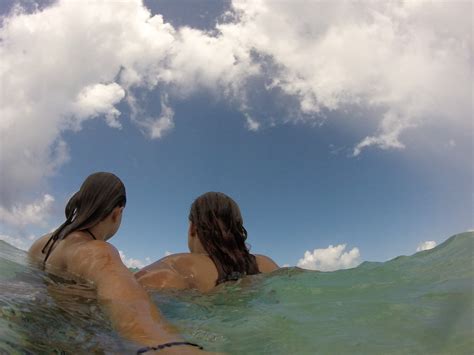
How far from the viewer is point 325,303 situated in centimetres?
554

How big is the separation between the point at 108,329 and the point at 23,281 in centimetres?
207

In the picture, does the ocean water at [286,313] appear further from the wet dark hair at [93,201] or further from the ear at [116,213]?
the ear at [116,213]

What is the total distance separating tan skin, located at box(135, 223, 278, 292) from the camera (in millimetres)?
5832

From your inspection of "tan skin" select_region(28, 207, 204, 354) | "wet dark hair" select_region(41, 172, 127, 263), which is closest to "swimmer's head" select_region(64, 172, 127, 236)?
"wet dark hair" select_region(41, 172, 127, 263)

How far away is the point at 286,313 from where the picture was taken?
5133 mm

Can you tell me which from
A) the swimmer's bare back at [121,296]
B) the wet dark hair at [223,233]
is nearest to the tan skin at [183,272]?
the wet dark hair at [223,233]

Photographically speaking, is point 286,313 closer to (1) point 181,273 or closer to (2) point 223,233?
(1) point 181,273

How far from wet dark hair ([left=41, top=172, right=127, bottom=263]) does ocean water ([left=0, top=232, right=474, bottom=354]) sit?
0.63m

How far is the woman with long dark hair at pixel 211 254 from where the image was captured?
6129 mm

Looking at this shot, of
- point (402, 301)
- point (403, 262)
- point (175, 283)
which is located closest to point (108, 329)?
point (175, 283)

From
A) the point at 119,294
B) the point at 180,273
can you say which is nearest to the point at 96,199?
the point at 180,273

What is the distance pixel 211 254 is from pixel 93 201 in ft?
7.90

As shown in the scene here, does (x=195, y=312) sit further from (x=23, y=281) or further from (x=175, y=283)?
(x=23, y=281)

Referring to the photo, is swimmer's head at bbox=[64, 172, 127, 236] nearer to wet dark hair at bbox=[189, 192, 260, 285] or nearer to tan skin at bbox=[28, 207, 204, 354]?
tan skin at bbox=[28, 207, 204, 354]
